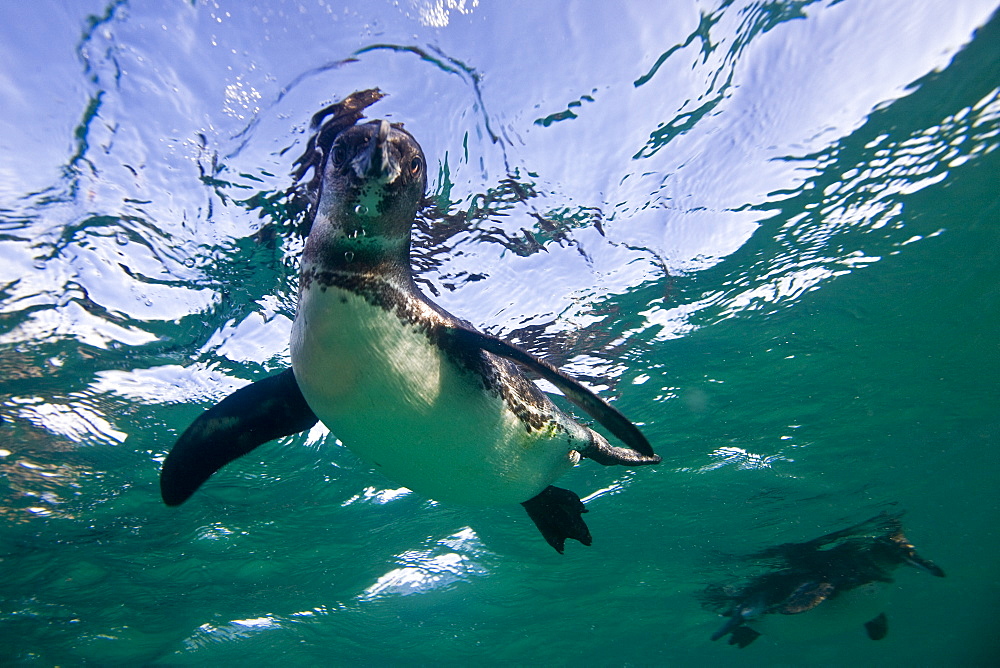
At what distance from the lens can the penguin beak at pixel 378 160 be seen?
8.36ft

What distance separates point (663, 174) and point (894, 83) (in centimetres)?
211

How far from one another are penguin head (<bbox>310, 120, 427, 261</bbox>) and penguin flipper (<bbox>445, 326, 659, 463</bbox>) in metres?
0.65

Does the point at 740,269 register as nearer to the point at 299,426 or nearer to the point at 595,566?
the point at 299,426

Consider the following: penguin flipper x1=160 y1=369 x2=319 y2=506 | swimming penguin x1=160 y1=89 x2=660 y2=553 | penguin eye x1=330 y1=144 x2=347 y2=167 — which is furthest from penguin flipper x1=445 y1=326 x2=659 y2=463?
penguin flipper x1=160 y1=369 x2=319 y2=506

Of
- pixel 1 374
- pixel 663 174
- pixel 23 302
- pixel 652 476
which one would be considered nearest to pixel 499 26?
pixel 663 174

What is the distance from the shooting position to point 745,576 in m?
20.0

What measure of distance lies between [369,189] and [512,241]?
3.15 metres

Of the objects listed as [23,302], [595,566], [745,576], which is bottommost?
[745,576]

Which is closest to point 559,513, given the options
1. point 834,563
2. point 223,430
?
point 223,430

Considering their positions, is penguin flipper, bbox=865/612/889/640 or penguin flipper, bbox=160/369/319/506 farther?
penguin flipper, bbox=865/612/889/640

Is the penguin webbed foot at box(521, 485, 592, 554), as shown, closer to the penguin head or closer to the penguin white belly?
the penguin white belly

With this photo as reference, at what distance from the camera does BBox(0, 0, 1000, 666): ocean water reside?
12.6 feet

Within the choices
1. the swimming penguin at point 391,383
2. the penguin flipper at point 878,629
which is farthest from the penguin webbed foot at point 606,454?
the penguin flipper at point 878,629

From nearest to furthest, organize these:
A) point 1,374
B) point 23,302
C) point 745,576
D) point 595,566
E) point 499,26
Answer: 1. point 499,26
2. point 23,302
3. point 1,374
4. point 595,566
5. point 745,576
